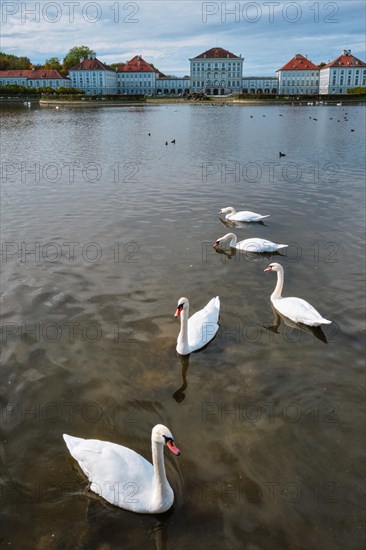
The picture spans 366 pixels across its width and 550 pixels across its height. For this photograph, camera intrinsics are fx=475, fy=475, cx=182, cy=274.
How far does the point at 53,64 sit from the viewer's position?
160625mm

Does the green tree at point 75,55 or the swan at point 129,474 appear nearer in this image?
the swan at point 129,474

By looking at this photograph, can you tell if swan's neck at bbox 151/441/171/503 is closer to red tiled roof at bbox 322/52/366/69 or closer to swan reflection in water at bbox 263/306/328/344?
swan reflection in water at bbox 263/306/328/344

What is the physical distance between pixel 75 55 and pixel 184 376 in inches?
6924

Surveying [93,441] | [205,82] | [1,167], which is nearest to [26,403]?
[93,441]

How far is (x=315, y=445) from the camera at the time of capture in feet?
18.0

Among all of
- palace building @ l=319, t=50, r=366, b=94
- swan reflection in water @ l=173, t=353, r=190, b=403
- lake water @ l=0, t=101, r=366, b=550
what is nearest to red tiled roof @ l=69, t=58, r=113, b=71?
palace building @ l=319, t=50, r=366, b=94

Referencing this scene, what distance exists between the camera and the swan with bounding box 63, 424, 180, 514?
15.0ft

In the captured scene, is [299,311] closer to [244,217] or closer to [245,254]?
[245,254]

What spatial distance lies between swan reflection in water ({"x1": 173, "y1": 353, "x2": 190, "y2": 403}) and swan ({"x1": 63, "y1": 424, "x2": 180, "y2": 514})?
1.46 meters

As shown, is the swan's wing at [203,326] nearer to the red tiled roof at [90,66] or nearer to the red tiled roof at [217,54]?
the red tiled roof at [90,66]

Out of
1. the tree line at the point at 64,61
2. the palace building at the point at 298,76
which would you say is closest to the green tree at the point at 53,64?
the tree line at the point at 64,61

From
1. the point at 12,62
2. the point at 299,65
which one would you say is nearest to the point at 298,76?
the point at 299,65

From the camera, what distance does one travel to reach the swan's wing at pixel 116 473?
463 centimetres

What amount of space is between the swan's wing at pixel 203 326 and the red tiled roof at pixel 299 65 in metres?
164
